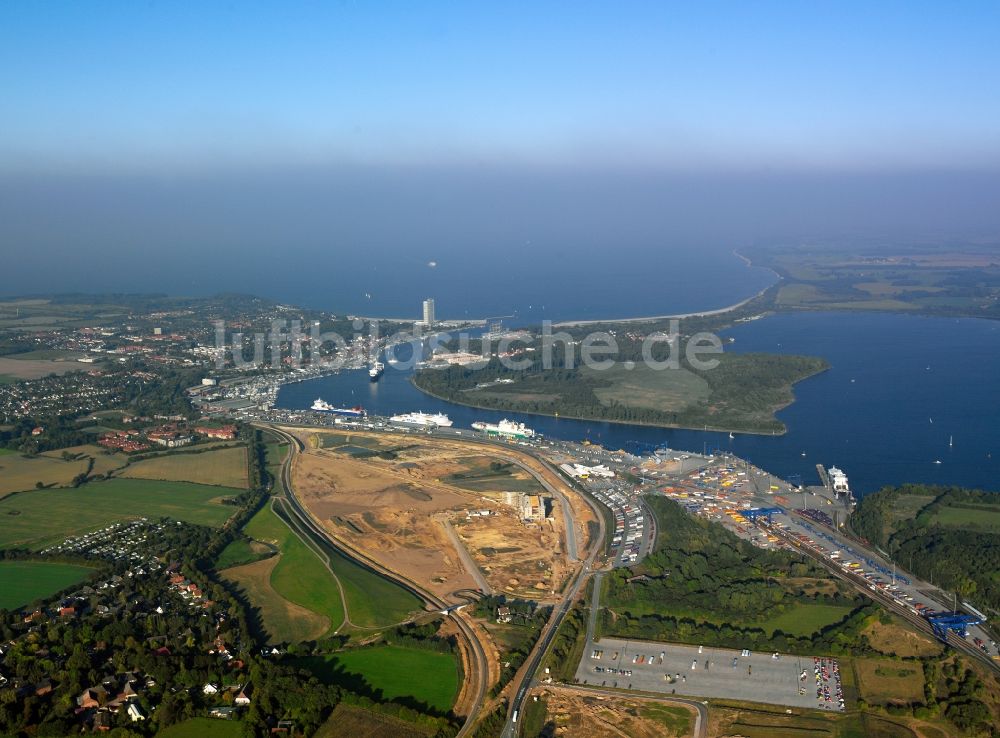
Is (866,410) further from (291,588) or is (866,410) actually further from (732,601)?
(291,588)

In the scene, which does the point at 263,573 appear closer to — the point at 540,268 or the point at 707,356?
the point at 707,356

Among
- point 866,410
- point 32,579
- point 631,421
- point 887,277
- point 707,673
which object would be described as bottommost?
point 707,673

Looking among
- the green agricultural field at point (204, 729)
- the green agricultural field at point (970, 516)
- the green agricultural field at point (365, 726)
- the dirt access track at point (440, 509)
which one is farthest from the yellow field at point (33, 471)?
the green agricultural field at point (970, 516)

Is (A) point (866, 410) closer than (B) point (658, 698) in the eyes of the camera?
No

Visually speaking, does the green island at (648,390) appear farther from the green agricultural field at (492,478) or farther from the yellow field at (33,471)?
the yellow field at (33,471)

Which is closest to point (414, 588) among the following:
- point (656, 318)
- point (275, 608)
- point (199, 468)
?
point (275, 608)

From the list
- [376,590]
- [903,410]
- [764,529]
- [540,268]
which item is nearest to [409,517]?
[376,590]

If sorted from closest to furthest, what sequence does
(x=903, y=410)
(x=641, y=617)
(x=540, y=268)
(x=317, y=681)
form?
(x=317, y=681) → (x=641, y=617) → (x=903, y=410) → (x=540, y=268)
